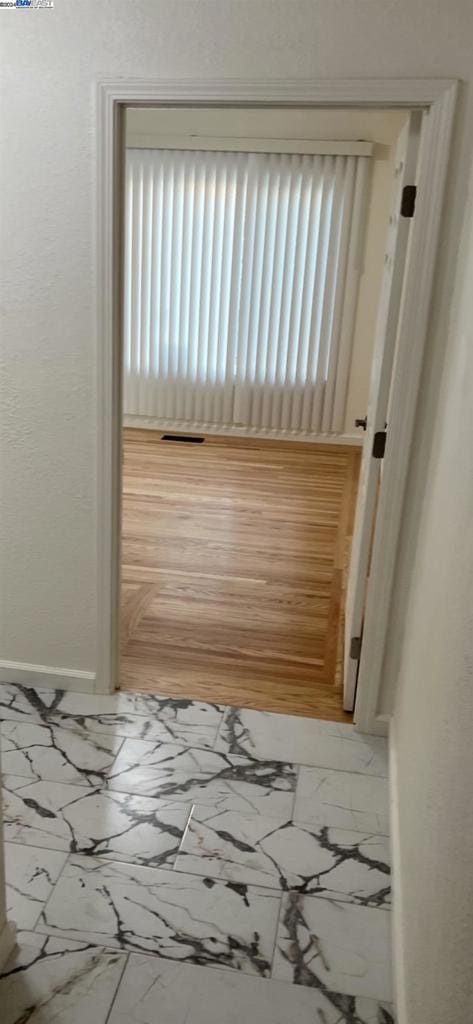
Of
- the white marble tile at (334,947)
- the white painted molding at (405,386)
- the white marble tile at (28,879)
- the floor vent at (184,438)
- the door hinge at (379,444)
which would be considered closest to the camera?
the white marble tile at (334,947)

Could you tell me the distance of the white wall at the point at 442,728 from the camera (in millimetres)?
1213

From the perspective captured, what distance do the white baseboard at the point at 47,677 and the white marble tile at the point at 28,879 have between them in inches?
31.5

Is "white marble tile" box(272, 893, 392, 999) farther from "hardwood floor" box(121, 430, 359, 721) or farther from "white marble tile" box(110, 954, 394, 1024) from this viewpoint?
"hardwood floor" box(121, 430, 359, 721)

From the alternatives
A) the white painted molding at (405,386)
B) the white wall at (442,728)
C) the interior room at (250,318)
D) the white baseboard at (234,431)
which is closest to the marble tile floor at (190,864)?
the white wall at (442,728)

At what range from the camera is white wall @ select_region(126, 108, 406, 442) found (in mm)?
5477

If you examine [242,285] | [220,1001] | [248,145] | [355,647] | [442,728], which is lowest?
[220,1001]

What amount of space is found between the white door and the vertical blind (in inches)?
145

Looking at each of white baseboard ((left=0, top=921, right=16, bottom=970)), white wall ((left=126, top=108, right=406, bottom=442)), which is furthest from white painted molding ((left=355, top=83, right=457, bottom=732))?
white wall ((left=126, top=108, right=406, bottom=442))

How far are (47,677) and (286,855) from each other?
1145 millimetres

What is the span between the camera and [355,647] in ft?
8.98

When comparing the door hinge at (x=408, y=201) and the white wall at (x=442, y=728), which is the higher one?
the door hinge at (x=408, y=201)

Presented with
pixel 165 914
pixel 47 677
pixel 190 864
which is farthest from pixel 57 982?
pixel 47 677

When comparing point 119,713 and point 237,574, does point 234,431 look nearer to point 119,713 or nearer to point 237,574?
point 237,574

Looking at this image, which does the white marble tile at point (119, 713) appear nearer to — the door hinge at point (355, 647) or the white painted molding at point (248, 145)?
the door hinge at point (355, 647)
